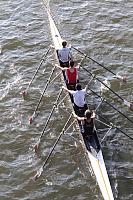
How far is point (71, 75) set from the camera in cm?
2527

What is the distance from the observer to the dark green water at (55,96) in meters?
21.3

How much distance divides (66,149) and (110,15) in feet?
49.3

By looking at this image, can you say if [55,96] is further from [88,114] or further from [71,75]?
[88,114]

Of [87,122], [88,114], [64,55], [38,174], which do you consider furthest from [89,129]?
[64,55]

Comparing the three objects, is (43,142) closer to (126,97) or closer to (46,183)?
(46,183)

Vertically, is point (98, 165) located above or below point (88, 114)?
below

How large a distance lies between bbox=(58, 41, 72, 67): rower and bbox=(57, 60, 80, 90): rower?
2.44 m

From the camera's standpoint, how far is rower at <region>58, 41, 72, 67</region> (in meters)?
27.8

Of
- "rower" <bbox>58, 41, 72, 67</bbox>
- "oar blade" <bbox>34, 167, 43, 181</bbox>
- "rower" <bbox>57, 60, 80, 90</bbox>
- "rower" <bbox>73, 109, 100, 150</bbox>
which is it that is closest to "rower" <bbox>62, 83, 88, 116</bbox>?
"rower" <bbox>73, 109, 100, 150</bbox>

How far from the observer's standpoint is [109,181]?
67.5ft

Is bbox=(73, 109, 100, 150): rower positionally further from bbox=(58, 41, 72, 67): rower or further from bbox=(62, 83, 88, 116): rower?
bbox=(58, 41, 72, 67): rower

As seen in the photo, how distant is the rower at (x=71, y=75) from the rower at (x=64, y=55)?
7.99 ft

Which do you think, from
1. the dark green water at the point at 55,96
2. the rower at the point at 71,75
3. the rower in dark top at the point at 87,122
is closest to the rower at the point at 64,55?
the dark green water at the point at 55,96

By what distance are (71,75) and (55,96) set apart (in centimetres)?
219
